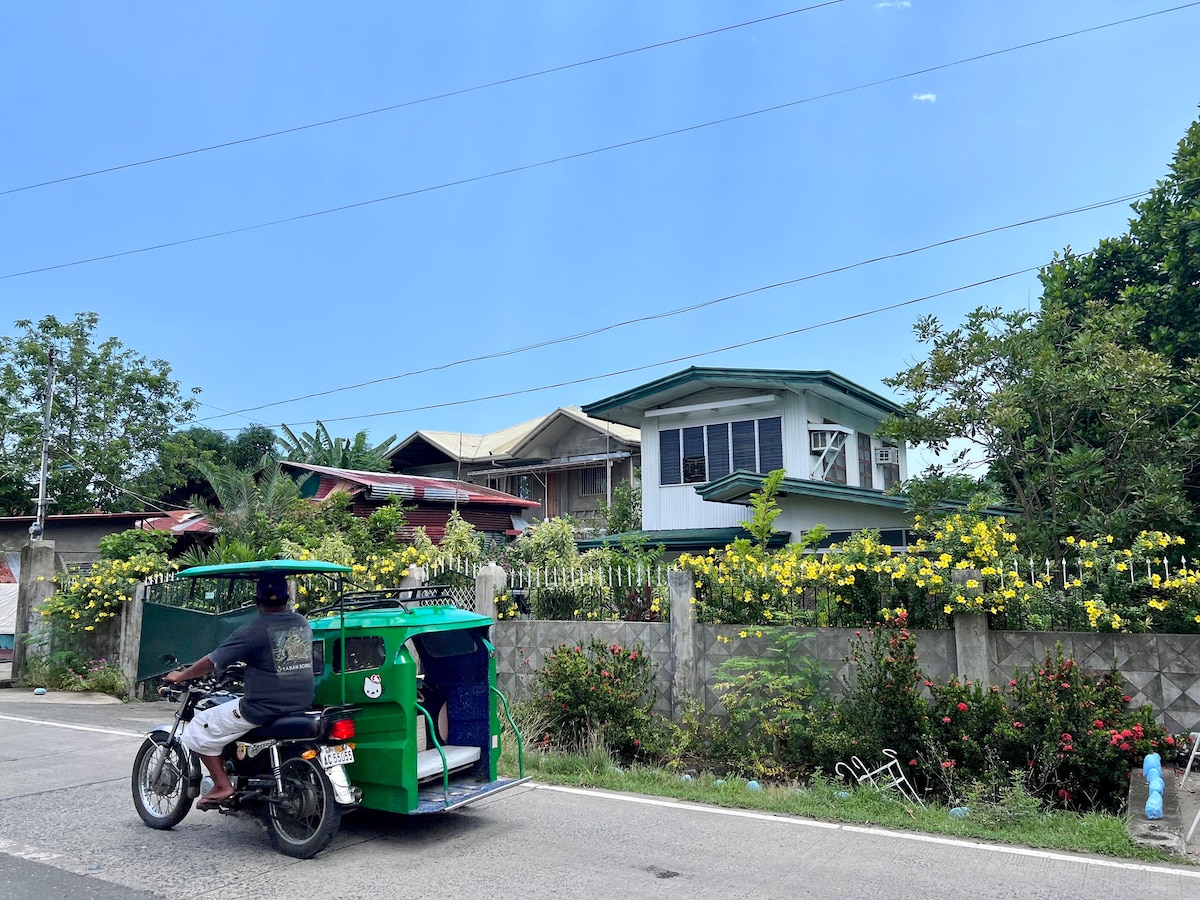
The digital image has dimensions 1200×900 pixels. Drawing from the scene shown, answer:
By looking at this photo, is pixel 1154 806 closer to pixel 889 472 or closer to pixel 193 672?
pixel 193 672

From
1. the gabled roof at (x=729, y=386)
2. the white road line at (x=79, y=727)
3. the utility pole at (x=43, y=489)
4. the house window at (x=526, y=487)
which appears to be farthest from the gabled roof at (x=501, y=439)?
the white road line at (x=79, y=727)

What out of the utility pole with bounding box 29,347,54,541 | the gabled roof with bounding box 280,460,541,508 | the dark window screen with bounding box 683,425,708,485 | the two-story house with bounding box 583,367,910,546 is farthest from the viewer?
the gabled roof with bounding box 280,460,541,508

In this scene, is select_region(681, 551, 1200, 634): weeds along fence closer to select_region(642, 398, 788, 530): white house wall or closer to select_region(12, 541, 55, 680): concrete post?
select_region(642, 398, 788, 530): white house wall

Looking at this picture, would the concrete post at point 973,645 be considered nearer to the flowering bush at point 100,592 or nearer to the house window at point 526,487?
the flowering bush at point 100,592

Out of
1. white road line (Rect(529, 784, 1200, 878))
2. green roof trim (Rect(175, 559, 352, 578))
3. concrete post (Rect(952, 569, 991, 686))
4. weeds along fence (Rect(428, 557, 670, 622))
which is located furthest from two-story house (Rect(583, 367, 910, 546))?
green roof trim (Rect(175, 559, 352, 578))

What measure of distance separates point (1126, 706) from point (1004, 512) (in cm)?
953

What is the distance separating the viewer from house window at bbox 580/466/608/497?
33156 mm

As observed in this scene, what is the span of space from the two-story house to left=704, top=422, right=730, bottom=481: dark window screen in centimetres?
2

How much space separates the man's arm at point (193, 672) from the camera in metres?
6.37

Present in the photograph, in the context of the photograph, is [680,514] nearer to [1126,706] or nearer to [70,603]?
[70,603]

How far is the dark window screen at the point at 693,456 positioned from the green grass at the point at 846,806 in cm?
1283

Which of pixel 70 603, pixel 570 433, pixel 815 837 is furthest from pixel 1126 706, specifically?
pixel 570 433

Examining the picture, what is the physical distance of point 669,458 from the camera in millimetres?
22375

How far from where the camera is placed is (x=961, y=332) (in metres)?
12.4
